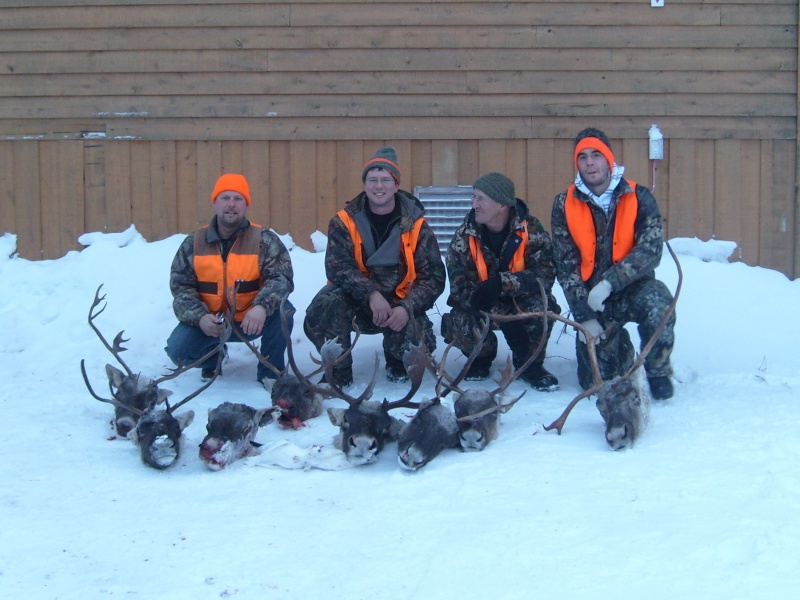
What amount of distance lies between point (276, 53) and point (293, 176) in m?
1.08

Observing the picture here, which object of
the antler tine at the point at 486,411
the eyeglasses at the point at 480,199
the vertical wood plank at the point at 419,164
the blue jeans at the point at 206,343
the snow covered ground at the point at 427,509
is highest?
the vertical wood plank at the point at 419,164

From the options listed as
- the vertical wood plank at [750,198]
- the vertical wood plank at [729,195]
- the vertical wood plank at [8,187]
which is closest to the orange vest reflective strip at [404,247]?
the vertical wood plank at [729,195]

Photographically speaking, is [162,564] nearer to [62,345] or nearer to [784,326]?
[62,345]

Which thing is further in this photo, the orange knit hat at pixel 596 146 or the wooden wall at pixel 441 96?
the wooden wall at pixel 441 96

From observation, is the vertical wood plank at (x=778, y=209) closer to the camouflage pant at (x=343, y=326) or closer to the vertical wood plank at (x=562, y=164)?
the vertical wood plank at (x=562, y=164)

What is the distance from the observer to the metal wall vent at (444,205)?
7312 mm

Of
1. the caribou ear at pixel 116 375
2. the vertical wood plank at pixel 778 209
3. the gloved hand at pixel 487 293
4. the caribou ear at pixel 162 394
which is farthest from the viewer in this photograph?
the vertical wood plank at pixel 778 209

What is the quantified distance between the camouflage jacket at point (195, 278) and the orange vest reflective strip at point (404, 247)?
47cm

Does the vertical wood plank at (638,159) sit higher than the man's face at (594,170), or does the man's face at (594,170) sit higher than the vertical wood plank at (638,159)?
the vertical wood plank at (638,159)

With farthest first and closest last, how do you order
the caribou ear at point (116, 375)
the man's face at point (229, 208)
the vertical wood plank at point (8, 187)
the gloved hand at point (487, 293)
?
1. the vertical wood plank at point (8, 187)
2. the man's face at point (229, 208)
3. the gloved hand at point (487, 293)
4. the caribou ear at point (116, 375)

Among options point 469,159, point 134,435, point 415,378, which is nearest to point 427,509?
point 415,378

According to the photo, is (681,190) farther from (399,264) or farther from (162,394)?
(162,394)

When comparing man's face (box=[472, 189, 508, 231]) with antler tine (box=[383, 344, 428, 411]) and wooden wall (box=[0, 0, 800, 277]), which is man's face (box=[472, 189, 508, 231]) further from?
wooden wall (box=[0, 0, 800, 277])

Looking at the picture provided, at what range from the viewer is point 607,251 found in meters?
5.22
